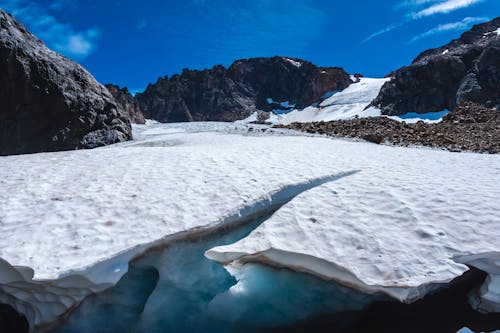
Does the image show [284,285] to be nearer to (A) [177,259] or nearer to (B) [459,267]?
(A) [177,259]

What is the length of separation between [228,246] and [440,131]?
982 cm

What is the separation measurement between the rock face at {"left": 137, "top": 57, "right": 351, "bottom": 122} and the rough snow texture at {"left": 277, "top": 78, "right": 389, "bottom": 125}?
10885 mm

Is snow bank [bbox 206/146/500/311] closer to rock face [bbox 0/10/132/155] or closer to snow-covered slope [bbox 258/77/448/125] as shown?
rock face [bbox 0/10/132/155]

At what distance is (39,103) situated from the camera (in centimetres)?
908

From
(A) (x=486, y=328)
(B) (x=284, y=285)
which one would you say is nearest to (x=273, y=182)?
(B) (x=284, y=285)

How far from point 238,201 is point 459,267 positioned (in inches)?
65.5

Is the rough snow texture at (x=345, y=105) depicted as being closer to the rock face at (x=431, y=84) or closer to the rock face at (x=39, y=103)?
the rock face at (x=431, y=84)

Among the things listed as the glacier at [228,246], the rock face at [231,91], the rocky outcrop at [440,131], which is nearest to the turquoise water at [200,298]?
the glacier at [228,246]

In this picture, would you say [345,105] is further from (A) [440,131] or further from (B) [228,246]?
(B) [228,246]

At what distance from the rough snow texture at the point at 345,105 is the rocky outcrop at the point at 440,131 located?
1487 inches

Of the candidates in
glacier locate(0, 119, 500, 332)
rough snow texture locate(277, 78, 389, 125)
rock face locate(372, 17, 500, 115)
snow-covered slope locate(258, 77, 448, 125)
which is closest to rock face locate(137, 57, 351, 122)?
snow-covered slope locate(258, 77, 448, 125)

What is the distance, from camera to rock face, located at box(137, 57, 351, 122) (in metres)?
93.9

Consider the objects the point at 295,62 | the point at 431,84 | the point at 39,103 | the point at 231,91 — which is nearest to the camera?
the point at 39,103

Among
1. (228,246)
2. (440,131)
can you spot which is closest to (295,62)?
(440,131)
